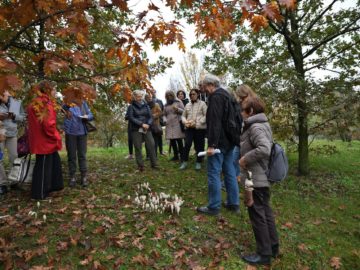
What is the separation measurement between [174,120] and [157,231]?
3.86 m

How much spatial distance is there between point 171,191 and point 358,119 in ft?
14.5

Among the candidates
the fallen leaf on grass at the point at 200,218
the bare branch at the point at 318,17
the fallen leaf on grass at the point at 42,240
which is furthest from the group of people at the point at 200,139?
the bare branch at the point at 318,17

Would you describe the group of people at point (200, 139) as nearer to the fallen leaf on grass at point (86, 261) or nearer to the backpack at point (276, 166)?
the backpack at point (276, 166)

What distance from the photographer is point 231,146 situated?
15.0ft

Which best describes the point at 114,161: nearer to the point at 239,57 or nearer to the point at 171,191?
the point at 171,191

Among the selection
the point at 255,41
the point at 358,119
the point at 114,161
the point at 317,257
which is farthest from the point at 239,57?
the point at 317,257

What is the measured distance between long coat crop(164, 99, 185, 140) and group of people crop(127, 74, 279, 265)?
475 mm

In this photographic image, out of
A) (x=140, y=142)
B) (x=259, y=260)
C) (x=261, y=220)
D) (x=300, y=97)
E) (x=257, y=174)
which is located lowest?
(x=259, y=260)

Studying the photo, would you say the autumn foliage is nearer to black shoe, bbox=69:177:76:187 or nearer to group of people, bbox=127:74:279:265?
group of people, bbox=127:74:279:265

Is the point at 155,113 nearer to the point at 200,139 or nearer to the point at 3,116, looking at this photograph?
the point at 200,139

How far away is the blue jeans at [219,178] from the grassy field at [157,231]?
254 millimetres

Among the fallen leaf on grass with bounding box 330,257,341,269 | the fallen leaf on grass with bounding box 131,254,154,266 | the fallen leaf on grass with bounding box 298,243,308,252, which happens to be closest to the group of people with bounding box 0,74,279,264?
the fallen leaf on grass with bounding box 298,243,308,252

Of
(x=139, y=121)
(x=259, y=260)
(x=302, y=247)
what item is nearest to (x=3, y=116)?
(x=139, y=121)

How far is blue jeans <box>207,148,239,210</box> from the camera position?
4438 millimetres
